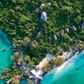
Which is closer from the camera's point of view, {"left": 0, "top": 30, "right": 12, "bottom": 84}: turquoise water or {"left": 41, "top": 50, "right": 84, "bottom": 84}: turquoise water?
{"left": 41, "top": 50, "right": 84, "bottom": 84}: turquoise water

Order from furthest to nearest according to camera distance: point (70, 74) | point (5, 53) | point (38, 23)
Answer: point (5, 53)
point (38, 23)
point (70, 74)

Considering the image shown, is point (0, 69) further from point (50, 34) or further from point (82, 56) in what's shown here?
point (82, 56)

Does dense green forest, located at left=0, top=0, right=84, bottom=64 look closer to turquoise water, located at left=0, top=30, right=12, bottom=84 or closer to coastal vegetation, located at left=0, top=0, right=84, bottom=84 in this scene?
coastal vegetation, located at left=0, top=0, right=84, bottom=84

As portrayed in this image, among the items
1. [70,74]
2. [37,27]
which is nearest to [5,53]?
[37,27]

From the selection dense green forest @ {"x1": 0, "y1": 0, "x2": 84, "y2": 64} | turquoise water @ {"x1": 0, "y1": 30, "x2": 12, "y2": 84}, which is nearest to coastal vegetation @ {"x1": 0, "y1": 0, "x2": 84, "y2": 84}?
dense green forest @ {"x1": 0, "y1": 0, "x2": 84, "y2": 64}

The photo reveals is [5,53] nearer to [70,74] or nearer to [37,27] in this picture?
[37,27]

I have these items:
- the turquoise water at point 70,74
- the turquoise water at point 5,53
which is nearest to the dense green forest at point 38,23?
the turquoise water at point 5,53

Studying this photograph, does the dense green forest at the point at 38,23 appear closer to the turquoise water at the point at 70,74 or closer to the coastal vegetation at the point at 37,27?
the coastal vegetation at the point at 37,27
